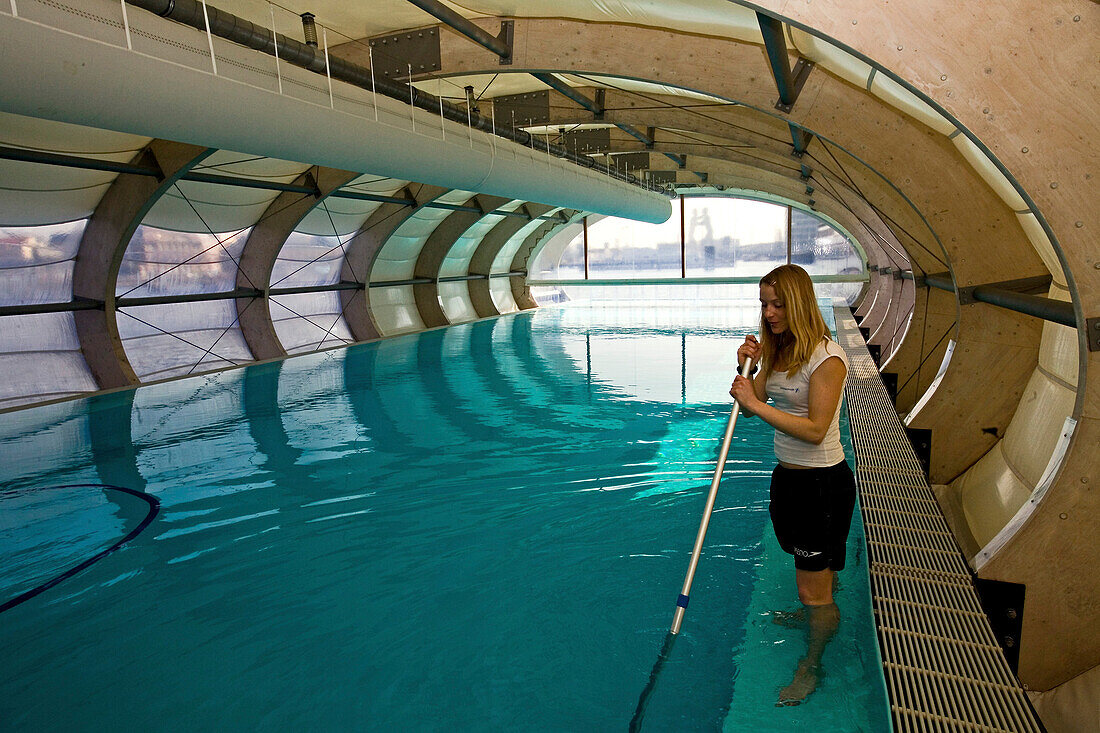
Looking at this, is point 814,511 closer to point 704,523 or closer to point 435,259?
point 704,523

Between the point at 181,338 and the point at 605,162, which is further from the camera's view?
the point at 605,162

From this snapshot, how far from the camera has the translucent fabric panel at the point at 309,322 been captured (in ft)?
71.0

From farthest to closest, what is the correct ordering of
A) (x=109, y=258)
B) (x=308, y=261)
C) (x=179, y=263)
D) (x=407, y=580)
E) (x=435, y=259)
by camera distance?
(x=435, y=259) < (x=308, y=261) < (x=179, y=263) < (x=109, y=258) < (x=407, y=580)

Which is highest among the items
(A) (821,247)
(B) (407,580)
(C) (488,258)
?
(C) (488,258)

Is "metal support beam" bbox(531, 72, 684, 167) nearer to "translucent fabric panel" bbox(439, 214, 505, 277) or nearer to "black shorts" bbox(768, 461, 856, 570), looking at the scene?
"black shorts" bbox(768, 461, 856, 570)

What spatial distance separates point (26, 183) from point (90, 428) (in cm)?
505

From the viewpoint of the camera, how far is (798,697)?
367cm

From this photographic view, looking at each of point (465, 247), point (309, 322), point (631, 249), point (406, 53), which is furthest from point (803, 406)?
point (631, 249)

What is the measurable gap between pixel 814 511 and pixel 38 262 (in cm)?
1610

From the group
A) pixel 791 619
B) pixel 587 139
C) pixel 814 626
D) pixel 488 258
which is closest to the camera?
pixel 814 626

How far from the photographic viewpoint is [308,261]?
883 inches

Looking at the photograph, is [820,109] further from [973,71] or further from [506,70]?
[973,71]

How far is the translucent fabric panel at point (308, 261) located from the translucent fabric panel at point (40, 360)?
22.0 feet

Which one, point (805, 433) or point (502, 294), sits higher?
point (805, 433)
